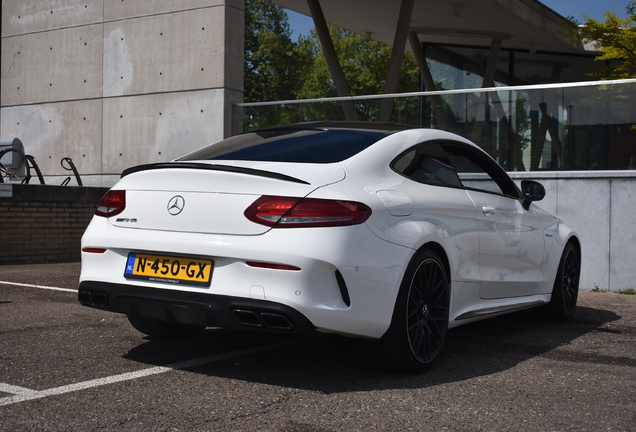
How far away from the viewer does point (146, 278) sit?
423 centimetres

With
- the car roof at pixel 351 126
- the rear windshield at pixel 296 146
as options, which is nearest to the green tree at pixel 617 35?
the car roof at pixel 351 126

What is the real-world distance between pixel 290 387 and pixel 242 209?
101cm

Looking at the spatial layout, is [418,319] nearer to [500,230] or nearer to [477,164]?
[500,230]

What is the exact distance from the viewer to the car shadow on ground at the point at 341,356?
4.33 m

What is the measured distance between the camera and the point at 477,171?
609 centimetres

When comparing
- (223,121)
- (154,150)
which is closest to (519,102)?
(223,121)

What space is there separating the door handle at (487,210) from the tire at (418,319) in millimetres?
832

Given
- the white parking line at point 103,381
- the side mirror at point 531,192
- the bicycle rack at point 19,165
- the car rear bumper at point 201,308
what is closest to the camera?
the white parking line at point 103,381

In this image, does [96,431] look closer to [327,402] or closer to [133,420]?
[133,420]

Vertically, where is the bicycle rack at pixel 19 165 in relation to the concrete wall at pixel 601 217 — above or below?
above

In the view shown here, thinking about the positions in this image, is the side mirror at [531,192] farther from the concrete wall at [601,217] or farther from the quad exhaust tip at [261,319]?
the concrete wall at [601,217]

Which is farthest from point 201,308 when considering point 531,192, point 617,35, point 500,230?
point 617,35

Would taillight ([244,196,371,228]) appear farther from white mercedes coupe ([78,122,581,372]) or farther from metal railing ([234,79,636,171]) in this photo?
metal railing ([234,79,636,171])

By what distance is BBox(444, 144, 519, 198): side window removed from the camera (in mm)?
5461
